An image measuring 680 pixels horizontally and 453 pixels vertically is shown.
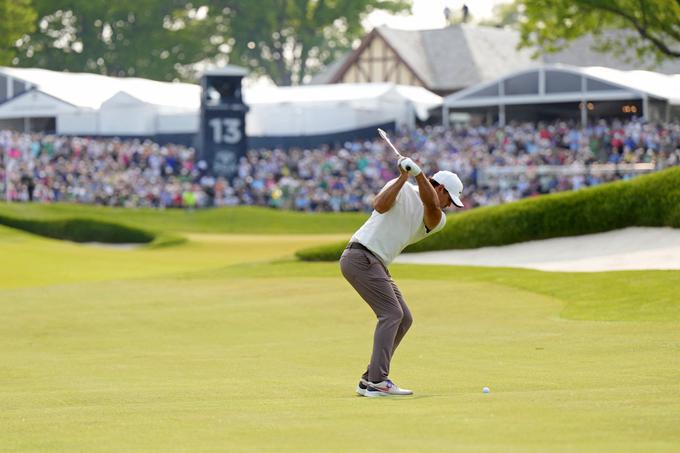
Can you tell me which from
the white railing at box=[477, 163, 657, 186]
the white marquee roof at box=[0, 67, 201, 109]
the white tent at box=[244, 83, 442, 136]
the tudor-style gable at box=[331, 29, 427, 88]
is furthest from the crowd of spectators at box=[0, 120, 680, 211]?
the tudor-style gable at box=[331, 29, 427, 88]

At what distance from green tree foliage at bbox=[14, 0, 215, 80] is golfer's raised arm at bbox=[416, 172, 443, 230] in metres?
76.1

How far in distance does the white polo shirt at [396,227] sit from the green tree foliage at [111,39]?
7592 cm

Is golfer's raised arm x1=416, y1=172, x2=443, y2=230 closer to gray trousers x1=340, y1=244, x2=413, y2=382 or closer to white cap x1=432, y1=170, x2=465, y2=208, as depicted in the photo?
white cap x1=432, y1=170, x2=465, y2=208

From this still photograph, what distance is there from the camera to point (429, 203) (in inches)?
403

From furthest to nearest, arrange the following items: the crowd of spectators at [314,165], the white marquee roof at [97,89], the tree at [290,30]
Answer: the tree at [290,30]
the white marquee roof at [97,89]
the crowd of spectators at [314,165]

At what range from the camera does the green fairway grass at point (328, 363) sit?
814 centimetres

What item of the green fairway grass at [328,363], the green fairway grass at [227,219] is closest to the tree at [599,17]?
the green fairway grass at [227,219]

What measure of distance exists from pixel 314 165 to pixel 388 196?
136 ft

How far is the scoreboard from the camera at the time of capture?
51875 millimetres

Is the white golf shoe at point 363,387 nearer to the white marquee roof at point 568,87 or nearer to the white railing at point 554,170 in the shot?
the white railing at point 554,170

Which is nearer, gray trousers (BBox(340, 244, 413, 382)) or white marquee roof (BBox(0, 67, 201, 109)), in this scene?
gray trousers (BBox(340, 244, 413, 382))

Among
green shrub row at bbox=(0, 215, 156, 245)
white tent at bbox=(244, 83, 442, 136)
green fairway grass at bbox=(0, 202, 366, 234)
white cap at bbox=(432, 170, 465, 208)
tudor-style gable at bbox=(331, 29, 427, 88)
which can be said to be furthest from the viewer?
tudor-style gable at bbox=(331, 29, 427, 88)

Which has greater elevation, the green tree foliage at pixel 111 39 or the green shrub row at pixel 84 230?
the green tree foliage at pixel 111 39

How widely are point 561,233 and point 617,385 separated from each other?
56.8 feet
